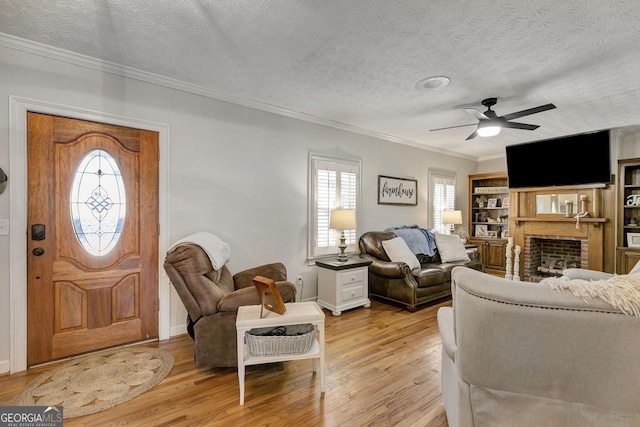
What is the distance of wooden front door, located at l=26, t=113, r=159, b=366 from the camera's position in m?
2.35

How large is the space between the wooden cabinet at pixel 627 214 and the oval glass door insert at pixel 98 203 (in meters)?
6.61

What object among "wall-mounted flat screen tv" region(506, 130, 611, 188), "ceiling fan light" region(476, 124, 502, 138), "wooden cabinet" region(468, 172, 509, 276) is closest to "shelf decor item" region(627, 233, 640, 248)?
"wall-mounted flat screen tv" region(506, 130, 611, 188)

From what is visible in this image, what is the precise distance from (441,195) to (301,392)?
495 centimetres

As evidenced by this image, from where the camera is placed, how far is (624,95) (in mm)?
3211

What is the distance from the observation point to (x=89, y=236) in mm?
2561

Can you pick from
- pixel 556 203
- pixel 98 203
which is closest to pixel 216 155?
pixel 98 203

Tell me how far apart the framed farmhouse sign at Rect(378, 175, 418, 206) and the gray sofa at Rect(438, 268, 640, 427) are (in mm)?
3722

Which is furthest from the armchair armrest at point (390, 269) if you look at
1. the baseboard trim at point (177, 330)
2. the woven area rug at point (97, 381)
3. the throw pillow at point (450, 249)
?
the woven area rug at point (97, 381)

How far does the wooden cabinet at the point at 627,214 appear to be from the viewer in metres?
4.50

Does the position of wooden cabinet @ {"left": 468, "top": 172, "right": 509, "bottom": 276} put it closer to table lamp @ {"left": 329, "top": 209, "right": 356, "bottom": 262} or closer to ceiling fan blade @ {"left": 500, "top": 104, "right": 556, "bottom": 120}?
ceiling fan blade @ {"left": 500, "top": 104, "right": 556, "bottom": 120}

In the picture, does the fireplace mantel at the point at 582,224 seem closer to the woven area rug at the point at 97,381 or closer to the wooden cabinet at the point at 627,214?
the wooden cabinet at the point at 627,214

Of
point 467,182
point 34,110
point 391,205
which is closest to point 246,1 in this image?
point 34,110

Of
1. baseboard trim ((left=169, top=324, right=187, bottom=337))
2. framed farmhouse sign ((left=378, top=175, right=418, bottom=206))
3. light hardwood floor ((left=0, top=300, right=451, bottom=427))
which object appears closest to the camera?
light hardwood floor ((left=0, top=300, right=451, bottom=427))

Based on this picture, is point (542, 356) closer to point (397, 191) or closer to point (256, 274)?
point (256, 274)
